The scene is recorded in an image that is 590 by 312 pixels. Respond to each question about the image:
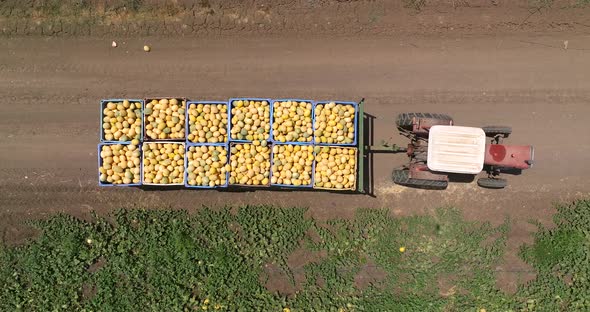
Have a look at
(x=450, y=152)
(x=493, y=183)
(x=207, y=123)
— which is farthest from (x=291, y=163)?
(x=493, y=183)

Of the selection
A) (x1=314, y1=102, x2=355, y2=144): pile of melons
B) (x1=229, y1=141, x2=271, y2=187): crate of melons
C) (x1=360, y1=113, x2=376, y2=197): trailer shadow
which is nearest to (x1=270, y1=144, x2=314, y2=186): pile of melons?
(x1=229, y1=141, x2=271, y2=187): crate of melons

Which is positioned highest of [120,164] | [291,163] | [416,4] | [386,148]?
[416,4]

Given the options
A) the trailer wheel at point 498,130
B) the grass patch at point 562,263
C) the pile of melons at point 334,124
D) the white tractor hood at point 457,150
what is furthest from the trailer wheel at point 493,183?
the pile of melons at point 334,124

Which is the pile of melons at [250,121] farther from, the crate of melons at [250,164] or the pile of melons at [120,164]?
the pile of melons at [120,164]

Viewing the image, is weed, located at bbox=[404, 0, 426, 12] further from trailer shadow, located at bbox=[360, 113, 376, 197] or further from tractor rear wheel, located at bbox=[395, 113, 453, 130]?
trailer shadow, located at bbox=[360, 113, 376, 197]

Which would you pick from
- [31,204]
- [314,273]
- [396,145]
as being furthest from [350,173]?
[31,204]

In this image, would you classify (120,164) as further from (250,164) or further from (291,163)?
(291,163)
